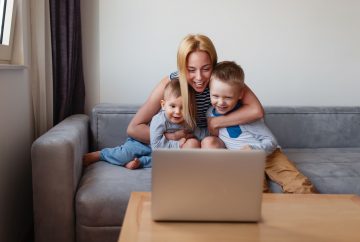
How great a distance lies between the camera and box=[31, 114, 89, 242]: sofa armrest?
63.1 inches

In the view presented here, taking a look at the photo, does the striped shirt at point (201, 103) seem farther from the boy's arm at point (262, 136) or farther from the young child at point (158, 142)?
the boy's arm at point (262, 136)

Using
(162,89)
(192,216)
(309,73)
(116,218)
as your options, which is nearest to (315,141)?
(309,73)

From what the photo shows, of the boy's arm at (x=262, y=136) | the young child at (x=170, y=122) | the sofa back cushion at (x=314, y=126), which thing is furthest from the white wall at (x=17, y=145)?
the sofa back cushion at (x=314, y=126)

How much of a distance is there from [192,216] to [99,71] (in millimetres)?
1725

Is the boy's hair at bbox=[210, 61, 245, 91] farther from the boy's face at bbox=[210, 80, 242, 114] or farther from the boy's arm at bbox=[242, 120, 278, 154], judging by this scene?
the boy's arm at bbox=[242, 120, 278, 154]

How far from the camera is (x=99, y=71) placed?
2539 mm

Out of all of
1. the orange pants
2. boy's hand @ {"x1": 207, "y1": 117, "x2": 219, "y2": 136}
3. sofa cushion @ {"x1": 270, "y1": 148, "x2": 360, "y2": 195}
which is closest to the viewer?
the orange pants

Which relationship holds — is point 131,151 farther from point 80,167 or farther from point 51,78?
point 51,78

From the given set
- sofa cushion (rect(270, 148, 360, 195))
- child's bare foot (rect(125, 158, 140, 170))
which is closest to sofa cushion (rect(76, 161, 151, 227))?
child's bare foot (rect(125, 158, 140, 170))

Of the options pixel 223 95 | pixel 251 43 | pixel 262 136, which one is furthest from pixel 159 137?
pixel 251 43

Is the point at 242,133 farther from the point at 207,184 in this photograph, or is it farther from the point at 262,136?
the point at 207,184

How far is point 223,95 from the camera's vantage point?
1809 mm

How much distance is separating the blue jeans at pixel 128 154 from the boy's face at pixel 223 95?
1.56 ft

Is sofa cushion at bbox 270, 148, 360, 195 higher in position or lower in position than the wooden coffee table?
lower
